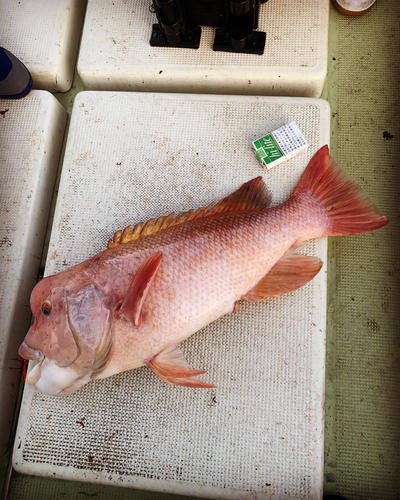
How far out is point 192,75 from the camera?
1.84 m

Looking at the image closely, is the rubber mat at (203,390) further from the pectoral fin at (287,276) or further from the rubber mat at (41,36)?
the rubber mat at (41,36)

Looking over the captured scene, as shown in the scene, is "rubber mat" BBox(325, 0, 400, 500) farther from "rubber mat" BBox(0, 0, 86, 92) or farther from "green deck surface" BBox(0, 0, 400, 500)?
"rubber mat" BBox(0, 0, 86, 92)

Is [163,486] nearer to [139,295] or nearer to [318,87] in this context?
[139,295]

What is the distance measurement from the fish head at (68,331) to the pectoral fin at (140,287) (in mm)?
85

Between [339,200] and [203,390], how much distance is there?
960 mm

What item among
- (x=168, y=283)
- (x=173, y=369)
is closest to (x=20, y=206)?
(x=168, y=283)

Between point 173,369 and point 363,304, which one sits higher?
point 173,369

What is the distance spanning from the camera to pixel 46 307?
1247 mm

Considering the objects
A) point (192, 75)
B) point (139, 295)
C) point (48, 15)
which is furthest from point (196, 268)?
point (48, 15)

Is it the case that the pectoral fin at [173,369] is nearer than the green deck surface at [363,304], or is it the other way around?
the pectoral fin at [173,369]

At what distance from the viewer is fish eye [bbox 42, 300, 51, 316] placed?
4.08ft

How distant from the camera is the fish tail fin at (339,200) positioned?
1.48m

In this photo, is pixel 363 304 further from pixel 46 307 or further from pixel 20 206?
pixel 20 206

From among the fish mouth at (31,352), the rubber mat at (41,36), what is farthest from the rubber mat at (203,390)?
the rubber mat at (41,36)
